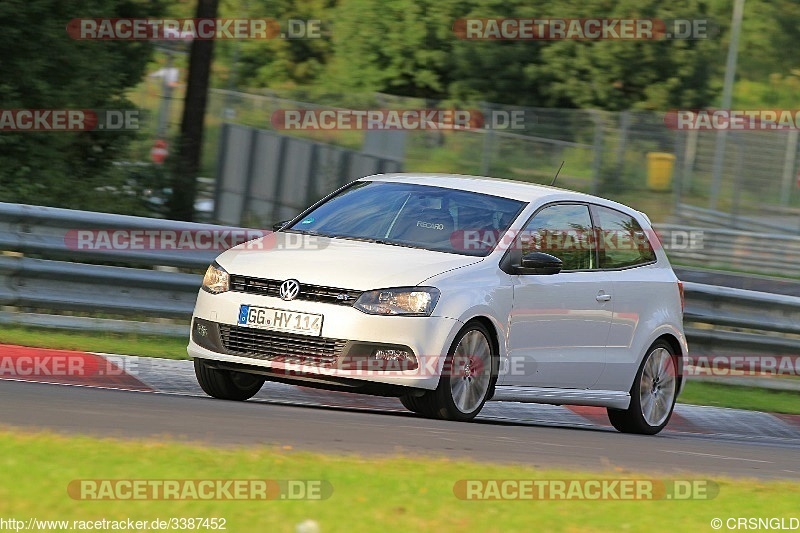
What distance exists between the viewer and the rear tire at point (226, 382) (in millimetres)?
10195

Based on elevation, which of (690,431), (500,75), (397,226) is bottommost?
(690,431)

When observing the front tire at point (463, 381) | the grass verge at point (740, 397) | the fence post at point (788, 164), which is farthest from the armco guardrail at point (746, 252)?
the front tire at point (463, 381)

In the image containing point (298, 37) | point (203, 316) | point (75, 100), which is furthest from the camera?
point (298, 37)

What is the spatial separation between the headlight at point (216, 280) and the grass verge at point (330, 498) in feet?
9.14

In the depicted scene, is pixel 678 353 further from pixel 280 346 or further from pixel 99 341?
pixel 99 341

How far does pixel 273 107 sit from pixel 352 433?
2301cm

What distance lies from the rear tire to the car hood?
741 mm

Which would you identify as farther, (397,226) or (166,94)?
(166,94)

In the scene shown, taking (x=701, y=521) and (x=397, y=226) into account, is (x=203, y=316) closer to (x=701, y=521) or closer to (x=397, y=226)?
(x=397, y=226)

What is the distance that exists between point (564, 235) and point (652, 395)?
1563 mm

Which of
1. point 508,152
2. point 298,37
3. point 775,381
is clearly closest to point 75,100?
point 775,381

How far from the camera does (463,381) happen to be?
9.67 metres

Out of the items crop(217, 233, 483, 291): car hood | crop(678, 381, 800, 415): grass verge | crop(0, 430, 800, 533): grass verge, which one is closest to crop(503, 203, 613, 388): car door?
crop(217, 233, 483, 291): car hood

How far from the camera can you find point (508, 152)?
29.1 meters
